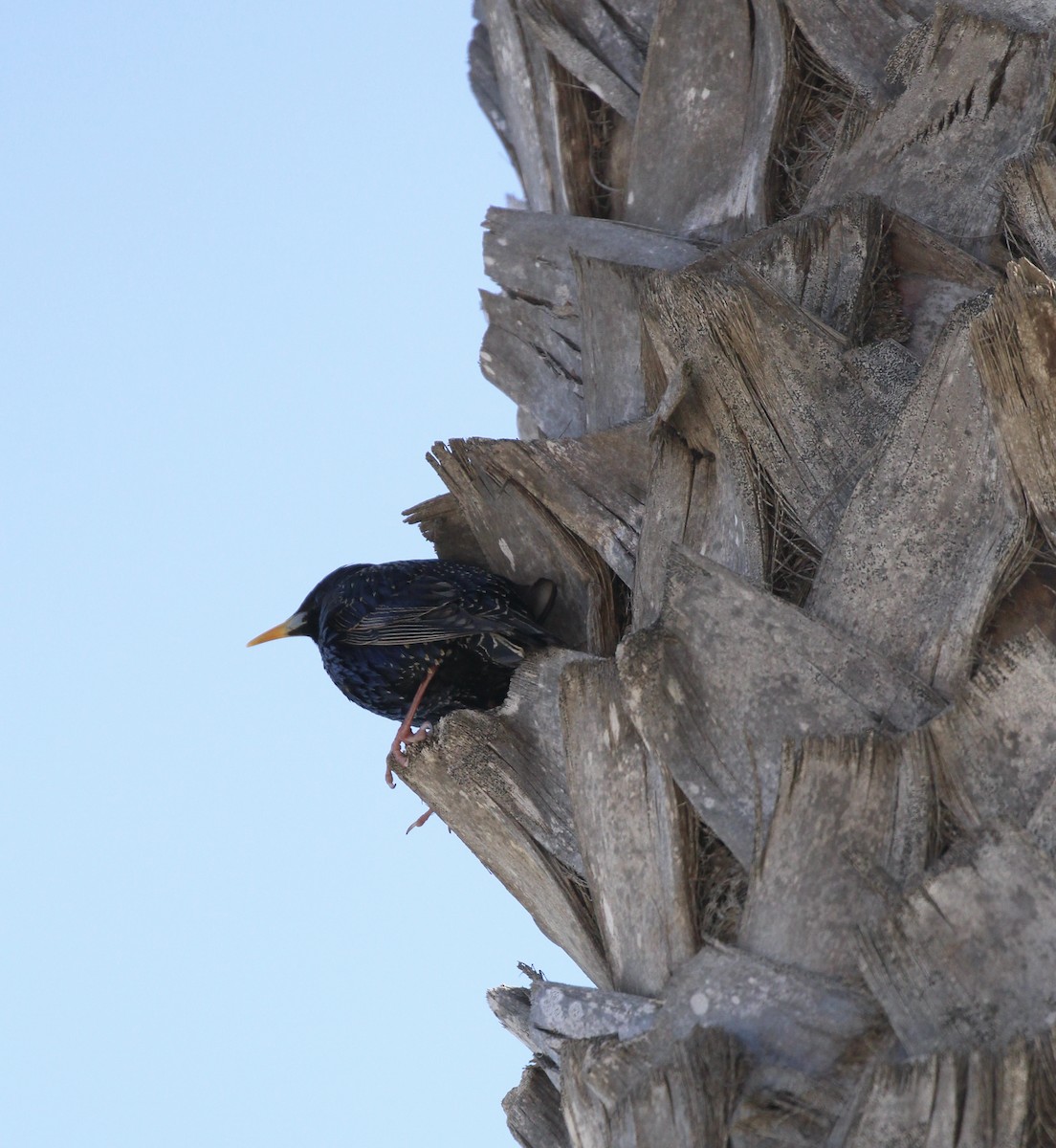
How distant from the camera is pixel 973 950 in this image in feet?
4.45

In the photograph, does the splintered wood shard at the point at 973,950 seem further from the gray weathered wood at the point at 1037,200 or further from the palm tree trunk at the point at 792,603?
the gray weathered wood at the point at 1037,200

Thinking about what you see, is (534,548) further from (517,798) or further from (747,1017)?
(747,1017)

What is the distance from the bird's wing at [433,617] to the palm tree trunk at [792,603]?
3.5 inches

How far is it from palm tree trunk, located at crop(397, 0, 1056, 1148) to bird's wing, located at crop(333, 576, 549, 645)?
9 cm

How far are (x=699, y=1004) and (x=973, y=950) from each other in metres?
0.33

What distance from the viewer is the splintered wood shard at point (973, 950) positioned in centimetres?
133

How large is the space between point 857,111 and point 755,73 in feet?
1.00

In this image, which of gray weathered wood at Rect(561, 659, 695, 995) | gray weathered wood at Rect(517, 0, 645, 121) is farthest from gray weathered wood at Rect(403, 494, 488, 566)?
gray weathered wood at Rect(561, 659, 695, 995)

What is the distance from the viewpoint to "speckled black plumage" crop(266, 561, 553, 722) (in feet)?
9.37

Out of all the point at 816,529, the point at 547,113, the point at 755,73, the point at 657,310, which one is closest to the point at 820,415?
the point at 816,529

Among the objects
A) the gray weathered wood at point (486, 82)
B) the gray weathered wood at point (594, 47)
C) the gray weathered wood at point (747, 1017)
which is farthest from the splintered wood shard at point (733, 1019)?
the gray weathered wood at point (486, 82)

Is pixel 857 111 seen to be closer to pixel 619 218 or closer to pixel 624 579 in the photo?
pixel 619 218

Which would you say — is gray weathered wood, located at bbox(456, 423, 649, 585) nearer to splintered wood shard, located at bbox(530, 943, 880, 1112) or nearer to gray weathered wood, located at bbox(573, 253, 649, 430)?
gray weathered wood, located at bbox(573, 253, 649, 430)

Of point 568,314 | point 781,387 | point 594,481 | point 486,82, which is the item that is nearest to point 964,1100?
point 781,387
